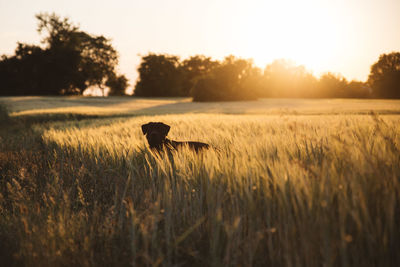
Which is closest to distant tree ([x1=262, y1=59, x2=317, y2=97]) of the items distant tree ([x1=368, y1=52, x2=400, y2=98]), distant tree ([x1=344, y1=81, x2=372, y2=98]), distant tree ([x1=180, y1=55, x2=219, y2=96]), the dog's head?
distant tree ([x1=344, y1=81, x2=372, y2=98])

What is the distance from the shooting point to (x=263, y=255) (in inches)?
65.1

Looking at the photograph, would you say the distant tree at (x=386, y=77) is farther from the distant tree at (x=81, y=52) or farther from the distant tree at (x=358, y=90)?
the distant tree at (x=81, y=52)

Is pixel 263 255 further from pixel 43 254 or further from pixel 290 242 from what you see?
pixel 43 254

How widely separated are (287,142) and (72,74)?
62.6m

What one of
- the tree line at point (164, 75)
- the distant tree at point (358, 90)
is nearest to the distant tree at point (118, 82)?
the tree line at point (164, 75)

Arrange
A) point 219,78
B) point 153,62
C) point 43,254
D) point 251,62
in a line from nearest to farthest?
point 43,254, point 219,78, point 251,62, point 153,62

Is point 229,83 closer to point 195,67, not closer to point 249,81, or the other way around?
point 249,81

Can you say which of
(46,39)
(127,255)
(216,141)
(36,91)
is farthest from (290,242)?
(46,39)

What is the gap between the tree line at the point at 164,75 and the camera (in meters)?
43.9

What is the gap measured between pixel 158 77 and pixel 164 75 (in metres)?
1.65

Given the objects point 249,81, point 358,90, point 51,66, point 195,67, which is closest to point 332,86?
point 358,90

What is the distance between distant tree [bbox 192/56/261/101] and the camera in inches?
1622

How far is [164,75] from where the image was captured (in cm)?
6575

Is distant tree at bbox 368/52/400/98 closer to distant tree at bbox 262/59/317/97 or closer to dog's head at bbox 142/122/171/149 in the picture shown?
distant tree at bbox 262/59/317/97
